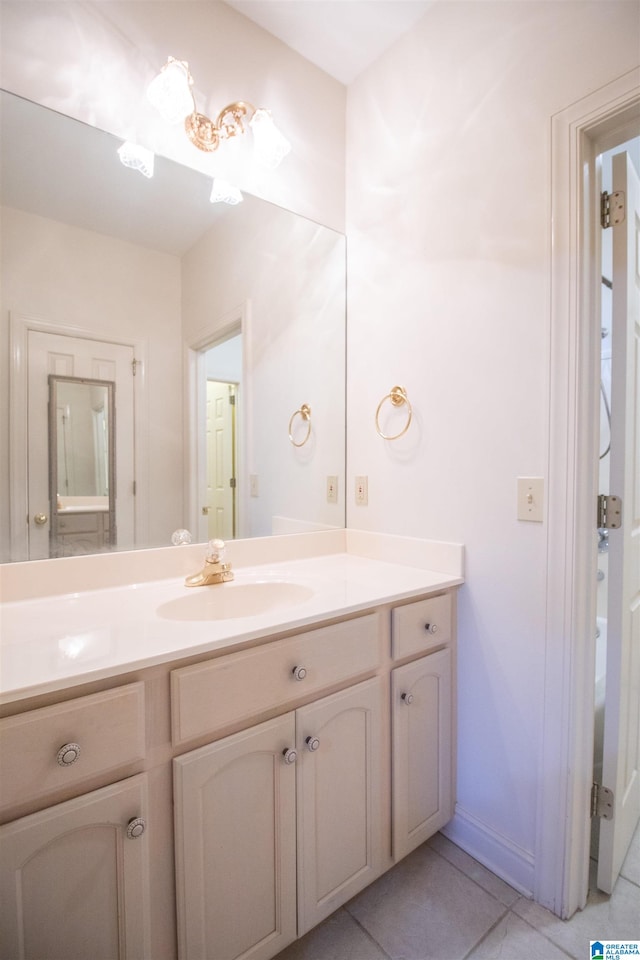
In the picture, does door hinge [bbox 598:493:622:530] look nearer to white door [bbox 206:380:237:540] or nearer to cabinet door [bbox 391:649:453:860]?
cabinet door [bbox 391:649:453:860]

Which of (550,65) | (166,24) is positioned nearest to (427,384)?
(550,65)

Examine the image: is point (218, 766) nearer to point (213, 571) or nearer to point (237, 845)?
point (237, 845)

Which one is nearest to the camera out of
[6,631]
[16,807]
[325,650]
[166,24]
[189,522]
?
[16,807]

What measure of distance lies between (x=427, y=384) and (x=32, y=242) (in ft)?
3.74

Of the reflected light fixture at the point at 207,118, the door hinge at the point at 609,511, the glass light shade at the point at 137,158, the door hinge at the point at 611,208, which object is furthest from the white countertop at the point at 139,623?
the reflected light fixture at the point at 207,118

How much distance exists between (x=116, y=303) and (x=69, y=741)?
1060 mm

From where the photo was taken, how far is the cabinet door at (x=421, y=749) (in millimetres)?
1189

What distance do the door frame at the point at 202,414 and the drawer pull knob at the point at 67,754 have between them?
724 millimetres

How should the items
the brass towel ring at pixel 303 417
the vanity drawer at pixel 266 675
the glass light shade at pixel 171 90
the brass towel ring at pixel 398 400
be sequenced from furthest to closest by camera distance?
1. the brass towel ring at pixel 303 417
2. the brass towel ring at pixel 398 400
3. the glass light shade at pixel 171 90
4. the vanity drawer at pixel 266 675

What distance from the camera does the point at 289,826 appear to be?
96 centimetres

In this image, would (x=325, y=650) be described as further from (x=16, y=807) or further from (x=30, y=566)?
(x=30, y=566)

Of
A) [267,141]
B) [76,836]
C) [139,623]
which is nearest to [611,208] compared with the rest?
[267,141]

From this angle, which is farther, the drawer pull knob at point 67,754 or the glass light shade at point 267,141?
the glass light shade at point 267,141

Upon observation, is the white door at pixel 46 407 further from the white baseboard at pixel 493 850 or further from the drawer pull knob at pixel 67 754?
the white baseboard at pixel 493 850
